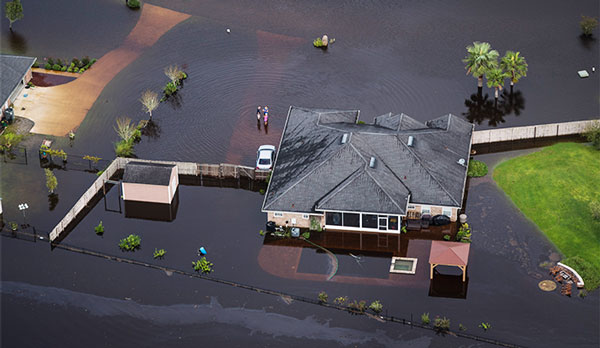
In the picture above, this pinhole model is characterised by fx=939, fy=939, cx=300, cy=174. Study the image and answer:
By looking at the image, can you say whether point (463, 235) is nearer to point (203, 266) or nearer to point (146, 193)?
point (203, 266)

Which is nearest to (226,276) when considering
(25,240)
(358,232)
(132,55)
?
(358,232)

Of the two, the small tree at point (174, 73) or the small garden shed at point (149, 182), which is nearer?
the small garden shed at point (149, 182)

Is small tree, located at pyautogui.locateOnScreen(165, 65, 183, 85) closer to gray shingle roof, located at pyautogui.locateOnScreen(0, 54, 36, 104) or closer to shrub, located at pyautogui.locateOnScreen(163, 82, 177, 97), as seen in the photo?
shrub, located at pyautogui.locateOnScreen(163, 82, 177, 97)

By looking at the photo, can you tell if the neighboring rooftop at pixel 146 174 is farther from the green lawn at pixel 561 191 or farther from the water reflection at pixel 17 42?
the water reflection at pixel 17 42

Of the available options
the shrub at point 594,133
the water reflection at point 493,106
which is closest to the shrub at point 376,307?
the water reflection at point 493,106

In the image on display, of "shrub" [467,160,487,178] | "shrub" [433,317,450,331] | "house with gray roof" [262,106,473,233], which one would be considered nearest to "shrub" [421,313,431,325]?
"shrub" [433,317,450,331]

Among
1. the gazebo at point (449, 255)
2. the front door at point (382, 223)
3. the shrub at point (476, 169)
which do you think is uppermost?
the shrub at point (476, 169)

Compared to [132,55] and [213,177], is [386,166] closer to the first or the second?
[213,177]

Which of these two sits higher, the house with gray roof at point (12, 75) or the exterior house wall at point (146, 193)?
the house with gray roof at point (12, 75)
